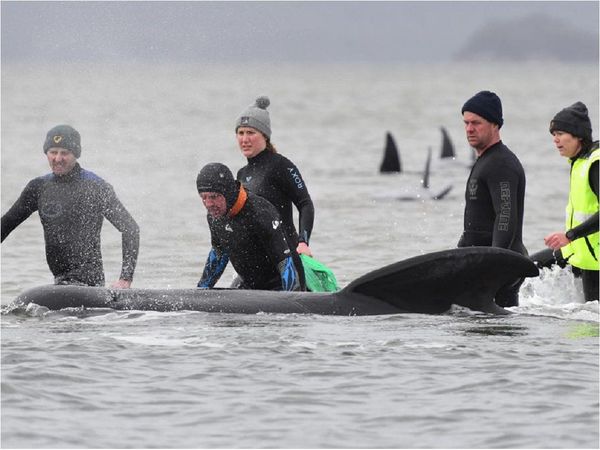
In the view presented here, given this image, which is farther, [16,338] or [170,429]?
[16,338]

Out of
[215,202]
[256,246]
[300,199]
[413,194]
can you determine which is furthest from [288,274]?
[413,194]

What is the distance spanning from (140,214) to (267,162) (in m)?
13.8

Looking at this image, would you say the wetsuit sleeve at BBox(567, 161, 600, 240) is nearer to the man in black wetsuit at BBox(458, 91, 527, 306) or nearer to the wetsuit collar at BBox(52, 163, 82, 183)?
the man in black wetsuit at BBox(458, 91, 527, 306)

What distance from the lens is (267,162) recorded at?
13.0 m

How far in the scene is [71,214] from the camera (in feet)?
43.3

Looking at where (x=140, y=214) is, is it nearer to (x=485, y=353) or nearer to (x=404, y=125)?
(x=485, y=353)

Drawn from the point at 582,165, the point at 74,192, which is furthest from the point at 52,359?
the point at 582,165

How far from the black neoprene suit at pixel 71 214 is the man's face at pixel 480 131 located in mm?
3220

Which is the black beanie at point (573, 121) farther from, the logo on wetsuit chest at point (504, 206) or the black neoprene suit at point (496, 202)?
the logo on wetsuit chest at point (504, 206)

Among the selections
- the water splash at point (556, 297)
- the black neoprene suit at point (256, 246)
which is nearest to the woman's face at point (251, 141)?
the black neoprene suit at point (256, 246)

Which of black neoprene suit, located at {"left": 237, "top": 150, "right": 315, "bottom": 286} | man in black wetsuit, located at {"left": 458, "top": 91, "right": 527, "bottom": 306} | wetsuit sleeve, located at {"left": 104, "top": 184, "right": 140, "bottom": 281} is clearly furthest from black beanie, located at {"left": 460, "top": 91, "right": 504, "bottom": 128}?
wetsuit sleeve, located at {"left": 104, "top": 184, "right": 140, "bottom": 281}

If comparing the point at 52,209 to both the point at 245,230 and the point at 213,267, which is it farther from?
the point at 245,230

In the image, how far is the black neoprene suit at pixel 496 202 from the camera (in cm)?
1173

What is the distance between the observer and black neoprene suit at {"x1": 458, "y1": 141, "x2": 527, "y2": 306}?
1173cm
